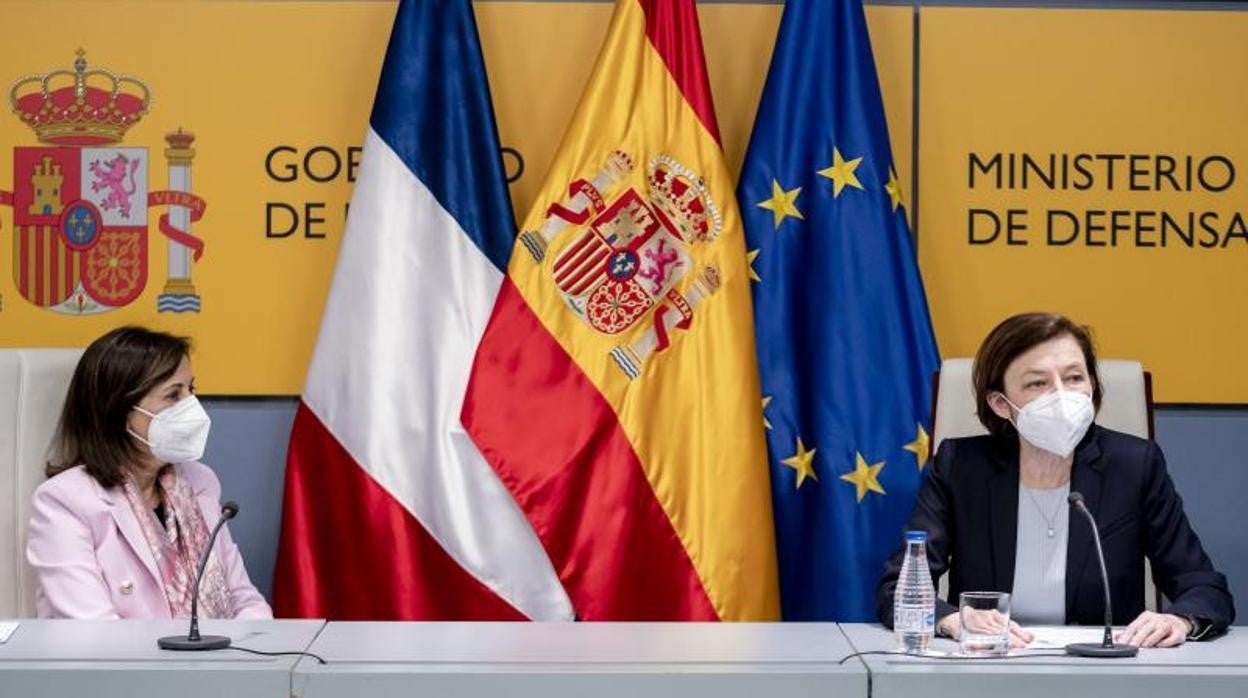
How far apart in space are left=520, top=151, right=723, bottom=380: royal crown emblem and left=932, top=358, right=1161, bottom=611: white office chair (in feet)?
2.59

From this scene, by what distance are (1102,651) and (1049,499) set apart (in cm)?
62

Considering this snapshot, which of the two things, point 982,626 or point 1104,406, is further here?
point 1104,406

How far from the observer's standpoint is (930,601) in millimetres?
2725

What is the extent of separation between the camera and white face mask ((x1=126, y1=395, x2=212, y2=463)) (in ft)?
10.9

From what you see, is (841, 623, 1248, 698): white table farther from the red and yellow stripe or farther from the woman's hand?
the red and yellow stripe

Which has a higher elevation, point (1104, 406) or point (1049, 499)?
point (1104, 406)

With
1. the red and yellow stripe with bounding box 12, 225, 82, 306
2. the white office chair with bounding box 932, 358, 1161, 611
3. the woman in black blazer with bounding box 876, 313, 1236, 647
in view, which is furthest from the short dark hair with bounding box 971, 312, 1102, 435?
the red and yellow stripe with bounding box 12, 225, 82, 306

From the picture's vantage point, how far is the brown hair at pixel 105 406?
332 centimetres

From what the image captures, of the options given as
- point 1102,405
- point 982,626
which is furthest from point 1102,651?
point 1102,405

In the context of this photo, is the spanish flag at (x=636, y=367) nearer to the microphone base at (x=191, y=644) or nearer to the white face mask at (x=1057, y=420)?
the white face mask at (x=1057, y=420)

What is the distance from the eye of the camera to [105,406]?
10.9 feet

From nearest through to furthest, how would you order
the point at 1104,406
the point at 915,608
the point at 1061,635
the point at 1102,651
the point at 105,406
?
the point at 1102,651
the point at 915,608
the point at 1061,635
the point at 105,406
the point at 1104,406

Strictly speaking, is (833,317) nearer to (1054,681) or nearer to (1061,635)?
(1061,635)

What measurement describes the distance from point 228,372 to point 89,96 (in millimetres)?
780
